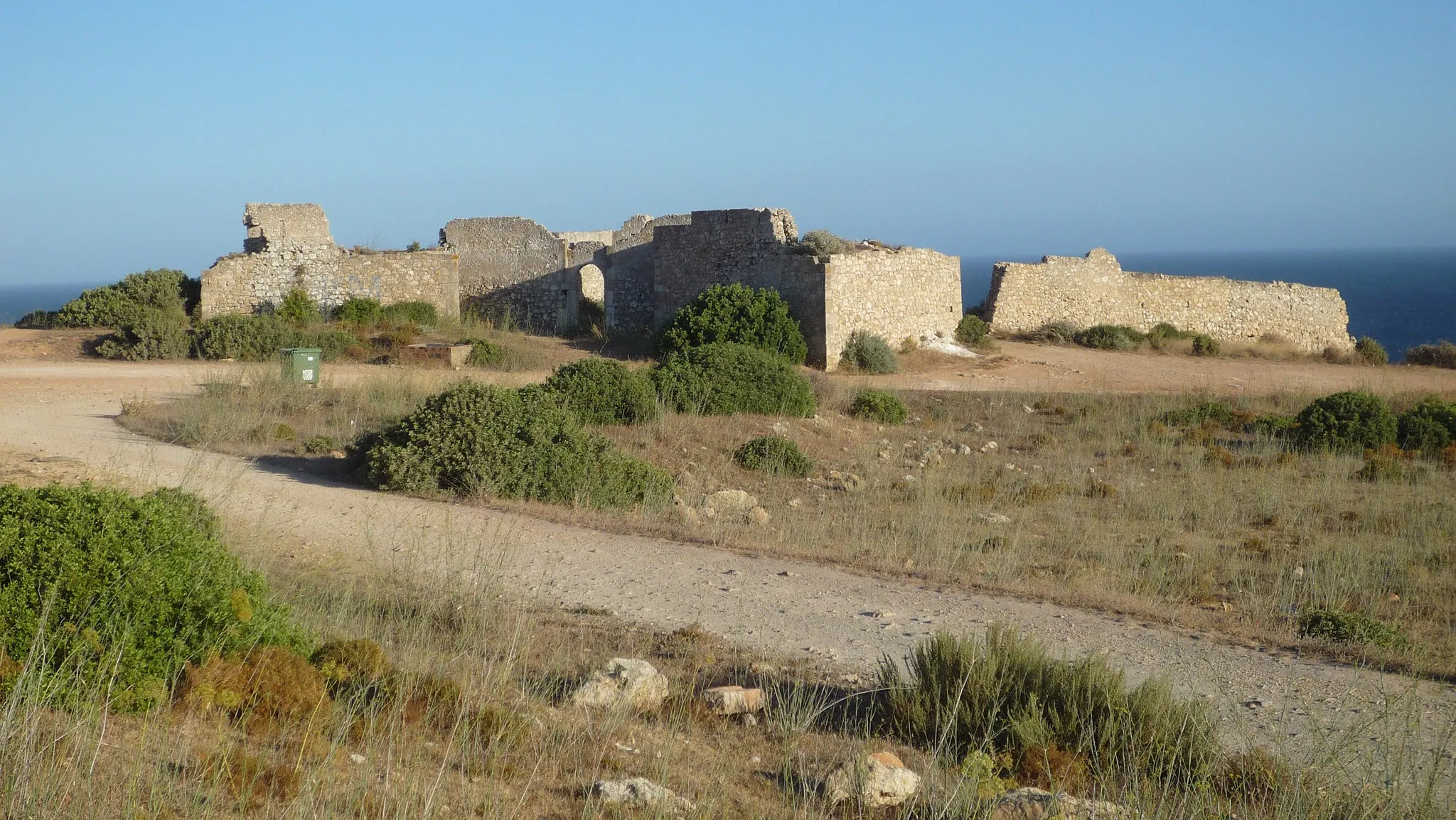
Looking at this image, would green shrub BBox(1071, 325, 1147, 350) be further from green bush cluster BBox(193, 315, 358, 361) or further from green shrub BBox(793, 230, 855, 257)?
green bush cluster BBox(193, 315, 358, 361)

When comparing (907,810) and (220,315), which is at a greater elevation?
(220,315)

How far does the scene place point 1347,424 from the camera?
14.7m

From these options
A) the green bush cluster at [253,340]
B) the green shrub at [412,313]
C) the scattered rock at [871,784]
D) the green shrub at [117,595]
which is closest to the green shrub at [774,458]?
the green shrub at [117,595]

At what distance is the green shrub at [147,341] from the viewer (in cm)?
2023

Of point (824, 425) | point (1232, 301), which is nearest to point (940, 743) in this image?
point (824, 425)

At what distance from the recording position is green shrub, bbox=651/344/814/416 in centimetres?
1465

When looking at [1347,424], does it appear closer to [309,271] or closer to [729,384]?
[729,384]

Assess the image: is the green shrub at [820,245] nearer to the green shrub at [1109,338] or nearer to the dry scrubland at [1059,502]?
the dry scrubland at [1059,502]

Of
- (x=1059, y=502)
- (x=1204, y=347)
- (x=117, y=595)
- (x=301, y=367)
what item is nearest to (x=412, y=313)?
(x=301, y=367)

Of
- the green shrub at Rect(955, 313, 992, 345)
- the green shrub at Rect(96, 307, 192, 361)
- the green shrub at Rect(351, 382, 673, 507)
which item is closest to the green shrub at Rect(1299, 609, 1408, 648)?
the green shrub at Rect(351, 382, 673, 507)

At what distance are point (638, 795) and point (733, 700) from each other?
4.08 ft

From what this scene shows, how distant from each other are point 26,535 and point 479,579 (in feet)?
8.21

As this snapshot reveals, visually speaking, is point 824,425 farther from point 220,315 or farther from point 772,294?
point 220,315

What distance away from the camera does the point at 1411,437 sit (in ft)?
48.7
